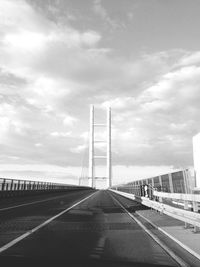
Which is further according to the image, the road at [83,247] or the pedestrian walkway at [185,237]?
the pedestrian walkway at [185,237]

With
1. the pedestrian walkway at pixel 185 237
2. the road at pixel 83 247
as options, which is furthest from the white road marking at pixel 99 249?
the pedestrian walkway at pixel 185 237

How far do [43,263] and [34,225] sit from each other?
610 centimetres

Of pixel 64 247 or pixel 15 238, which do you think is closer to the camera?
pixel 64 247

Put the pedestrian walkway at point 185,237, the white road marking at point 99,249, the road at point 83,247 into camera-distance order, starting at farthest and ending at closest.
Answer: the pedestrian walkway at point 185,237 → the white road marking at point 99,249 → the road at point 83,247

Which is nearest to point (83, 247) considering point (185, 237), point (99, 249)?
point (99, 249)

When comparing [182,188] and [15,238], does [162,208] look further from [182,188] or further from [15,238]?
[15,238]

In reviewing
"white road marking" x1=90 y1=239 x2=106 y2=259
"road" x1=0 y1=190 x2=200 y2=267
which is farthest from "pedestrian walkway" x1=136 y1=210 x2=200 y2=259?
"white road marking" x1=90 y1=239 x2=106 y2=259

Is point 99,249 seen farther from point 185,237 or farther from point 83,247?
point 185,237

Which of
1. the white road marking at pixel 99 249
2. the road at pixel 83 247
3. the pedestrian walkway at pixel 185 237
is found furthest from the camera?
the pedestrian walkway at pixel 185 237

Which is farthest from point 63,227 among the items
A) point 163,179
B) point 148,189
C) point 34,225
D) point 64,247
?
point 148,189

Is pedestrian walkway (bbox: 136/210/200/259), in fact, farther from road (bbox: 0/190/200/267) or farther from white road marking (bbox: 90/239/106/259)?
white road marking (bbox: 90/239/106/259)

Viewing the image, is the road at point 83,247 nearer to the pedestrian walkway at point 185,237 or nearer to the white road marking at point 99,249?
the white road marking at point 99,249

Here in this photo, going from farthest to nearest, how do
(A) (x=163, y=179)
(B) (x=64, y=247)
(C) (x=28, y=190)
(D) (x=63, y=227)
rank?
(C) (x=28, y=190), (A) (x=163, y=179), (D) (x=63, y=227), (B) (x=64, y=247)

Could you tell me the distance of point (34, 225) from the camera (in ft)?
42.6
